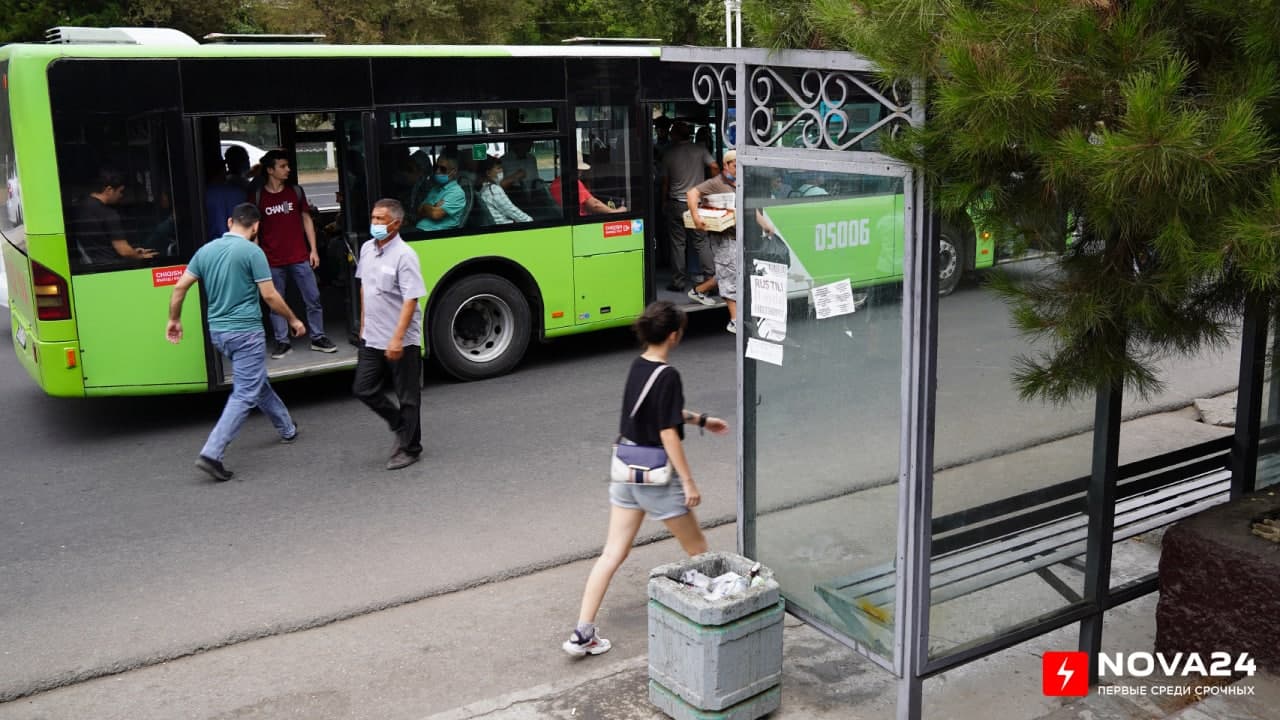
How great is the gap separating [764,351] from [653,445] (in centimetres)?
63

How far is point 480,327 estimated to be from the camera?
1077 centimetres

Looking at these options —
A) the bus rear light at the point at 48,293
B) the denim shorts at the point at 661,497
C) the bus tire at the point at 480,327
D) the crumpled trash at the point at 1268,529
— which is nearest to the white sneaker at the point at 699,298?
the bus tire at the point at 480,327

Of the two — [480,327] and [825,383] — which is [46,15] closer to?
[480,327]

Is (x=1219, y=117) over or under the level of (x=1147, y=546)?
over

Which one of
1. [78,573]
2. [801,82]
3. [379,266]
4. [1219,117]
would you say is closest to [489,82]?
[379,266]

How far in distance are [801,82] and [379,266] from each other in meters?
4.20

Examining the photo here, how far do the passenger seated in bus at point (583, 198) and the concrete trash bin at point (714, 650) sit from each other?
6.42 metres

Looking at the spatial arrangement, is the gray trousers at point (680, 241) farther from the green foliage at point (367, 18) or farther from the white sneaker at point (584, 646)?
the green foliage at point (367, 18)

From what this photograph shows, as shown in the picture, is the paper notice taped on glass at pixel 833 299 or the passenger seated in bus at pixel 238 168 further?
the passenger seated in bus at pixel 238 168

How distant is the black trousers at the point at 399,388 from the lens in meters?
8.05

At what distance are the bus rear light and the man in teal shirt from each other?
0.90 meters

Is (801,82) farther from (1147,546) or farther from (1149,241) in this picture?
(1147,546)

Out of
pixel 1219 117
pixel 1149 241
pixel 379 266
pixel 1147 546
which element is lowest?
pixel 1147 546

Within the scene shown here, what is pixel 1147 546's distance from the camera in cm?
656
